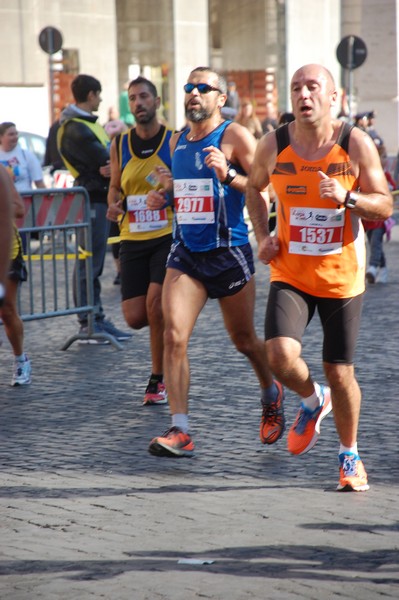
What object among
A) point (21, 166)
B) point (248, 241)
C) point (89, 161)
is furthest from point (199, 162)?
point (21, 166)

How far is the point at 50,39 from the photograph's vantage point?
25.8 metres

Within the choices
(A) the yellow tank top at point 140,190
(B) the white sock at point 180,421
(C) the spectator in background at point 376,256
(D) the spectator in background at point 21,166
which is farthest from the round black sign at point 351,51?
(B) the white sock at point 180,421

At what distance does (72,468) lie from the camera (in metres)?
6.59

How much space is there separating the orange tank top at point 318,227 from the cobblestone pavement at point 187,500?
924 millimetres

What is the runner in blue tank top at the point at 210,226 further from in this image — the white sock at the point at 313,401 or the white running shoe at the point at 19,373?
the white running shoe at the point at 19,373

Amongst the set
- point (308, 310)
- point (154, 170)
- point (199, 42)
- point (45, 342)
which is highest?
point (199, 42)

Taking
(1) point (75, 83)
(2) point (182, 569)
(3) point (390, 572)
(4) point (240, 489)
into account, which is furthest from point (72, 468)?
(1) point (75, 83)

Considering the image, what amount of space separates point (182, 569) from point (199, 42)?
3422cm

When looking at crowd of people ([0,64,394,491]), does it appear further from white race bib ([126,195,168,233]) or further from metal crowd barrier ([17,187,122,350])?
metal crowd barrier ([17,187,122,350])

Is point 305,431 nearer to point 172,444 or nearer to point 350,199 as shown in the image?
point 172,444

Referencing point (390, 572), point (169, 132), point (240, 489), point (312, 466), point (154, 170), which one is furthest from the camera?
point (169, 132)

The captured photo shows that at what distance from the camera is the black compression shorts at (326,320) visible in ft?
19.9

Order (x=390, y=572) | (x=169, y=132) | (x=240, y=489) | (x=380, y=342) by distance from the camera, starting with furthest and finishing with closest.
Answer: (x=380, y=342), (x=169, y=132), (x=240, y=489), (x=390, y=572)

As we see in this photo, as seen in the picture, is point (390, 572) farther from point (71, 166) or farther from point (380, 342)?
point (71, 166)
